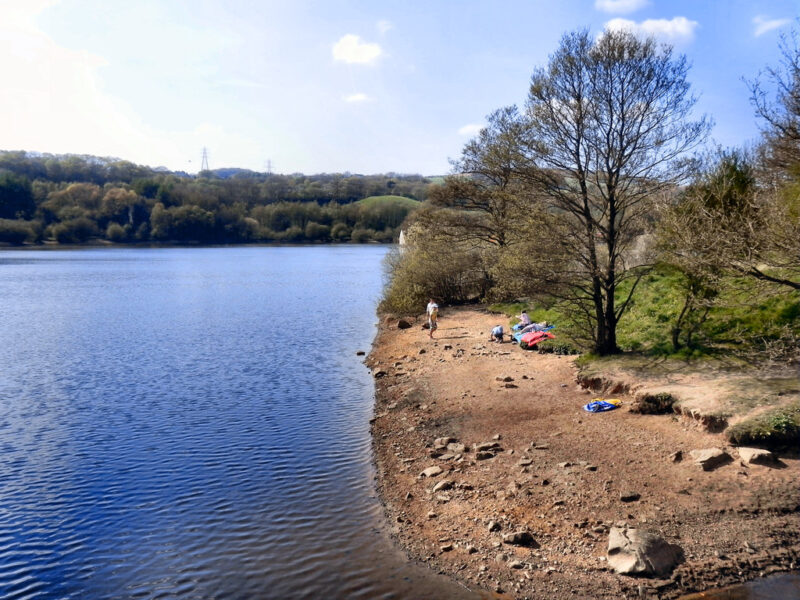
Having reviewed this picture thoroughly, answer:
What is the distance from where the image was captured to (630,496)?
9664 mm

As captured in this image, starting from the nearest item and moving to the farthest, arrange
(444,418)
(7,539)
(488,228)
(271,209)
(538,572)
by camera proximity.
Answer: (538,572)
(7,539)
(444,418)
(488,228)
(271,209)

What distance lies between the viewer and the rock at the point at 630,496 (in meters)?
9.62

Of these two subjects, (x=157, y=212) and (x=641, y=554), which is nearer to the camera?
(x=641, y=554)

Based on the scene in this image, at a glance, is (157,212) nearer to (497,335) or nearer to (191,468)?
(497,335)

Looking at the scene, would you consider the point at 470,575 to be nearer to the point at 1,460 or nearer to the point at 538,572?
the point at 538,572

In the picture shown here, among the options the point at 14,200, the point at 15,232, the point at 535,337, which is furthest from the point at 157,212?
the point at 535,337

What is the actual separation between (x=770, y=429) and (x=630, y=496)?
297cm

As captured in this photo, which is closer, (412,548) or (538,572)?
(538,572)

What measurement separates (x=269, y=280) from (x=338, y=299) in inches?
666

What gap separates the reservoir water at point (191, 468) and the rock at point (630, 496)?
3.20 m

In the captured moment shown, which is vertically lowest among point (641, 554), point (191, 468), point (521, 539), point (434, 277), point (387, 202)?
point (191, 468)

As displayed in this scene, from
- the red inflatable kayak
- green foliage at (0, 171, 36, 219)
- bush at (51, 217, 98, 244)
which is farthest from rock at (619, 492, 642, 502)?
green foliage at (0, 171, 36, 219)

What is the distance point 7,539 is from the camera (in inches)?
384

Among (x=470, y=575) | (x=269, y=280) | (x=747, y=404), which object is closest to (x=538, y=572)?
(x=470, y=575)
